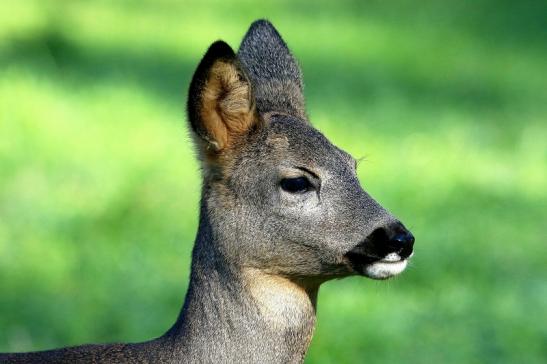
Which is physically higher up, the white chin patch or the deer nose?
the deer nose

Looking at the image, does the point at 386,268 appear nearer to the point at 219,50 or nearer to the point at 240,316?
the point at 240,316

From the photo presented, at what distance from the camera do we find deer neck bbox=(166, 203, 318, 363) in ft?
16.9

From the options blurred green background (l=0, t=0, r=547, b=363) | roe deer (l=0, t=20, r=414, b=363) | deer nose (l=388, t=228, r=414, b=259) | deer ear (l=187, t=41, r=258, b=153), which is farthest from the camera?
blurred green background (l=0, t=0, r=547, b=363)

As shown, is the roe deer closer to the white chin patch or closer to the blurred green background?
the white chin patch

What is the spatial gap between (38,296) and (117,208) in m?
1.66

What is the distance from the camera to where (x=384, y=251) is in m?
5.04

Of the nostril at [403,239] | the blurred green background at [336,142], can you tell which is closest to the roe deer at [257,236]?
the nostril at [403,239]

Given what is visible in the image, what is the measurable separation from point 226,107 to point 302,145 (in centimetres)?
31

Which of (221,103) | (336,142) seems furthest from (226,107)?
(336,142)

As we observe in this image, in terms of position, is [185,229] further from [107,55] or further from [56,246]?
[107,55]

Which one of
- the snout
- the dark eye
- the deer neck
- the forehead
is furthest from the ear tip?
the snout

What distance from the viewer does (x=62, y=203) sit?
972 cm

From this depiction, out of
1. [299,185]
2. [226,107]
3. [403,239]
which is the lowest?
[403,239]

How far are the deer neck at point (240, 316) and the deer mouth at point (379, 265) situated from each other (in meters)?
0.26
